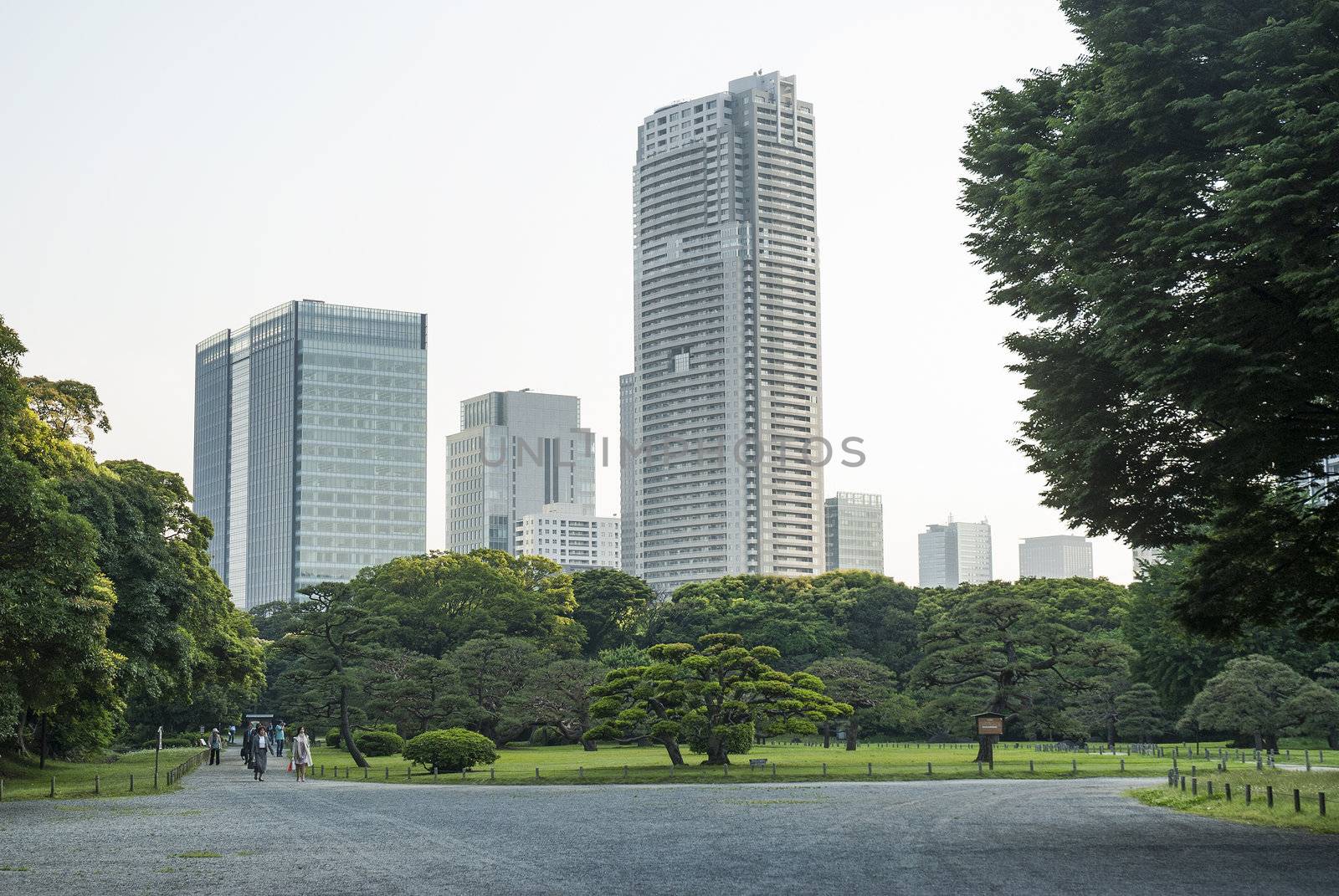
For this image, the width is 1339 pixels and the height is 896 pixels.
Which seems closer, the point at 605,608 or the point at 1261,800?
the point at 1261,800

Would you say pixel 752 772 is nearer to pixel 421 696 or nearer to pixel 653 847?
pixel 421 696

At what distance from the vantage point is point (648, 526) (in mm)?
174250

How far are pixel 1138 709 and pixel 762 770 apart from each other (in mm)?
30841

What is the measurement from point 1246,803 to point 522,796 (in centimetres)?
1473

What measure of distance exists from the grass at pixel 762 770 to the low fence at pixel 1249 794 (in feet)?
34.4

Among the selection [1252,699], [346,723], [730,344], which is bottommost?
[346,723]

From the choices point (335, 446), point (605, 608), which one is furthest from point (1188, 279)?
point (335, 446)

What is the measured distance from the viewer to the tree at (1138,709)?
6253 centimetres

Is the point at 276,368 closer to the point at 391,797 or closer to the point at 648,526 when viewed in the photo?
the point at 648,526

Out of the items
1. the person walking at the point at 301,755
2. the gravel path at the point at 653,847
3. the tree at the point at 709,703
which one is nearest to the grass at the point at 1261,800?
the gravel path at the point at 653,847

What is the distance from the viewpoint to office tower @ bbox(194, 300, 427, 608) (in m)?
174

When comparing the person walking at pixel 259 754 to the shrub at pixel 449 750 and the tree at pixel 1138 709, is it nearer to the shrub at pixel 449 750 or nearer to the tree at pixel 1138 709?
the shrub at pixel 449 750

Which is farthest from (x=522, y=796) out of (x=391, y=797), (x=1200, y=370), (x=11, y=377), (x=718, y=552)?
(x=718, y=552)

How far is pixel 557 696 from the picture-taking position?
50.7 meters
